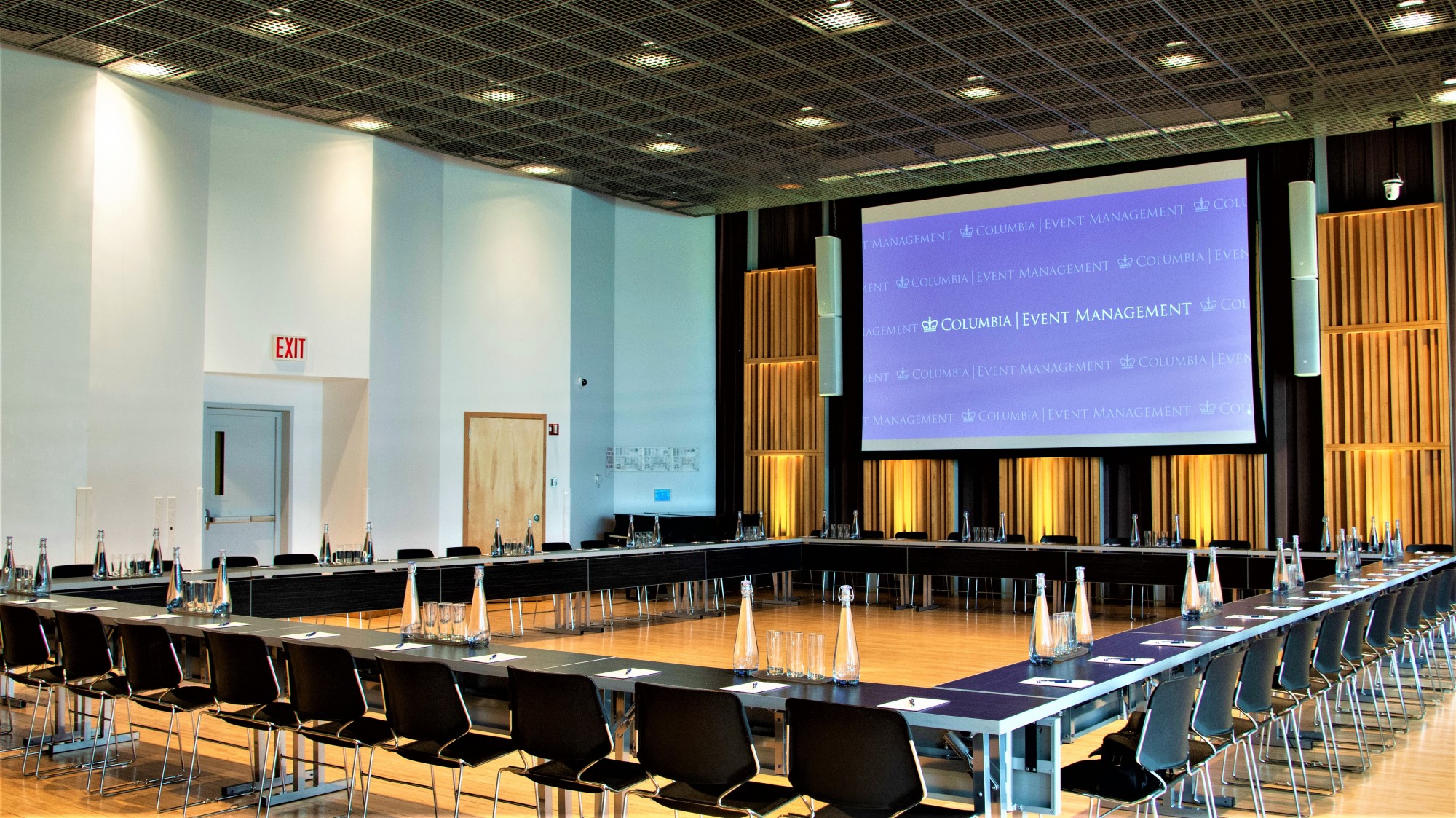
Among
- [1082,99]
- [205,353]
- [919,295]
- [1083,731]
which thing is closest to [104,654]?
[1083,731]

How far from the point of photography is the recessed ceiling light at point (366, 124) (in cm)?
1034

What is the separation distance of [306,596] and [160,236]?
3616mm

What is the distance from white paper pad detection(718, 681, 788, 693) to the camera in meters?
3.50

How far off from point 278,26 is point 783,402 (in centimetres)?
749

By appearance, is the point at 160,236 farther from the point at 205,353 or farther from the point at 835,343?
the point at 835,343

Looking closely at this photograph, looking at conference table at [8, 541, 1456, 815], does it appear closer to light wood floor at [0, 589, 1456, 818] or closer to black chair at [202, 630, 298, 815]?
black chair at [202, 630, 298, 815]

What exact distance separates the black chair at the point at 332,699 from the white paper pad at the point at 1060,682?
7.32 ft

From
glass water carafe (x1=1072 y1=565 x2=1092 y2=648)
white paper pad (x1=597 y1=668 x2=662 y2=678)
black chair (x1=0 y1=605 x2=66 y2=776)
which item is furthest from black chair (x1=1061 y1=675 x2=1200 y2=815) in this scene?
black chair (x1=0 y1=605 x2=66 y2=776)

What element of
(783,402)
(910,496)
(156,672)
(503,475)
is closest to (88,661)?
(156,672)

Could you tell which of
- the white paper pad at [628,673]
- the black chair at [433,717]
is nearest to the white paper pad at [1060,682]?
the white paper pad at [628,673]

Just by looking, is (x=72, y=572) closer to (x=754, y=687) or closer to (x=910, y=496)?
(x=754, y=687)

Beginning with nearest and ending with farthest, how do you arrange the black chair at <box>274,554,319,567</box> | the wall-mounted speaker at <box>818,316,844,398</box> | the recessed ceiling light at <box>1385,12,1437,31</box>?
the recessed ceiling light at <box>1385,12,1437,31</box>, the black chair at <box>274,554,319,567</box>, the wall-mounted speaker at <box>818,316,844,398</box>

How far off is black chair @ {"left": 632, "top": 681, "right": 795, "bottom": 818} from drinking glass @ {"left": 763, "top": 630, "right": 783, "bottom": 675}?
1.01ft

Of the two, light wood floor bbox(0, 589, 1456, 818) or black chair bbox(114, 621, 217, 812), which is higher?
black chair bbox(114, 621, 217, 812)
